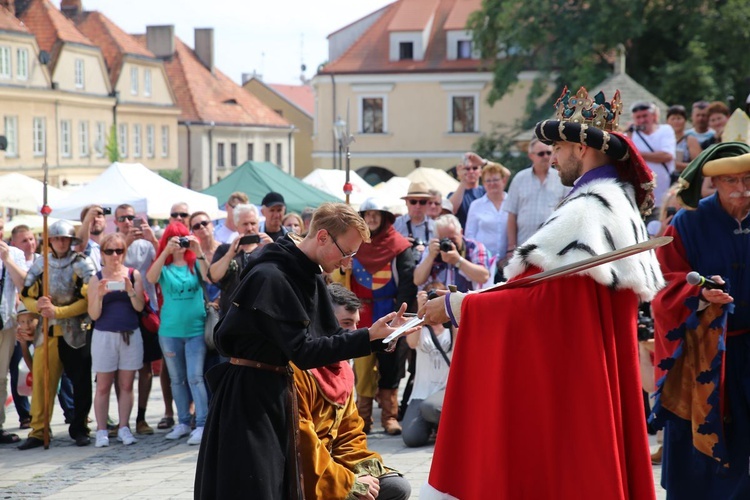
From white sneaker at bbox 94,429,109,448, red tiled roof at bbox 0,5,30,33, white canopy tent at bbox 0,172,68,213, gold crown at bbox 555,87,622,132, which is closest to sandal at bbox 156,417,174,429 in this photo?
white sneaker at bbox 94,429,109,448

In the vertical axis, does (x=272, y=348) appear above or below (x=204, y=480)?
above

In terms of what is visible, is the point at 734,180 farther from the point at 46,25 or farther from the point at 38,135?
the point at 46,25

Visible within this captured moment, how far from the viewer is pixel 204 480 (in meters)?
4.67

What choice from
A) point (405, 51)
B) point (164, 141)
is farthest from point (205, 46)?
point (405, 51)

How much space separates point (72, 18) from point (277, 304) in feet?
175

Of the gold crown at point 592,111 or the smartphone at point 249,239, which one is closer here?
the gold crown at point 592,111

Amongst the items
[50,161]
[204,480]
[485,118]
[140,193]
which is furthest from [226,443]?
[485,118]

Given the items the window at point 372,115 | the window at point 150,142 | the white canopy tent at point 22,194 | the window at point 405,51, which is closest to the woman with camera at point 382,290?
the white canopy tent at point 22,194

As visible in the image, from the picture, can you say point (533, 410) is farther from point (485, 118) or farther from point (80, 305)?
point (485, 118)

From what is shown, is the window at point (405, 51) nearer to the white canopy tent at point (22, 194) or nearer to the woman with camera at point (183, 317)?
the white canopy tent at point (22, 194)

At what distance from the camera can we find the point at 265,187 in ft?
59.6

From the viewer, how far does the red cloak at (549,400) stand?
4.34 meters

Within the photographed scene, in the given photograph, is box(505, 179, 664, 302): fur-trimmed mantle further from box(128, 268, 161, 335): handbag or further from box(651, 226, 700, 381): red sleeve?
box(128, 268, 161, 335): handbag

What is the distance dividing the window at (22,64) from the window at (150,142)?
11.9 m
